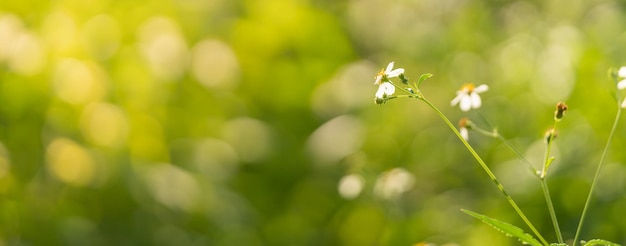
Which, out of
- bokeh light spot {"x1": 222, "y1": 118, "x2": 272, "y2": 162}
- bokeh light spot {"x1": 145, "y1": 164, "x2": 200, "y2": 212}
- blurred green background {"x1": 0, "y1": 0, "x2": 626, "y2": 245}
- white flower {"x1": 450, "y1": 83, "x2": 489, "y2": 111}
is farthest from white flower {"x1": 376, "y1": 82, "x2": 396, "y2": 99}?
bokeh light spot {"x1": 222, "y1": 118, "x2": 272, "y2": 162}

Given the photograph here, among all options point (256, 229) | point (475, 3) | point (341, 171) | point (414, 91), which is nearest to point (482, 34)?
point (475, 3)

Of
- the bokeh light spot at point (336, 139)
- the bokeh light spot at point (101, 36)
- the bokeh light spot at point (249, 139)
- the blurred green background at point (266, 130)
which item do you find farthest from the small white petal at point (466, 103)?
the bokeh light spot at point (101, 36)

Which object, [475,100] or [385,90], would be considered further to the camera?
[475,100]

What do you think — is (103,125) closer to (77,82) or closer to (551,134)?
(77,82)

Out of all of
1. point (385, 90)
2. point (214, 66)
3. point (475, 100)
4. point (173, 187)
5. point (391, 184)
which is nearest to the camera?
point (385, 90)

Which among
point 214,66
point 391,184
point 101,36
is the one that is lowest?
point 391,184

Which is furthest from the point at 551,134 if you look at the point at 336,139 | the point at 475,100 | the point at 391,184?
the point at 336,139

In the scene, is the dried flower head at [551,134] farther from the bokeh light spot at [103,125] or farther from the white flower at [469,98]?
the bokeh light spot at [103,125]

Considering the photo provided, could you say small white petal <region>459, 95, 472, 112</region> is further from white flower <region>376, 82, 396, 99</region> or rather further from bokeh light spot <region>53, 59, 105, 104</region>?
bokeh light spot <region>53, 59, 105, 104</region>

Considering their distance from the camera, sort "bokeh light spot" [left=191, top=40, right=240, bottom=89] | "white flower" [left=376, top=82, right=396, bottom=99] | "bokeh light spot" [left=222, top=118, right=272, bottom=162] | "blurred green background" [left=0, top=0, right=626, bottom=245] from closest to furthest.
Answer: "white flower" [left=376, top=82, right=396, bottom=99] → "blurred green background" [left=0, top=0, right=626, bottom=245] → "bokeh light spot" [left=222, top=118, right=272, bottom=162] → "bokeh light spot" [left=191, top=40, right=240, bottom=89]
